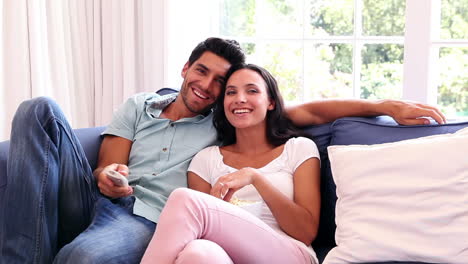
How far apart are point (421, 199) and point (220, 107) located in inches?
32.9

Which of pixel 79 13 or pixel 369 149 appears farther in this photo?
pixel 79 13

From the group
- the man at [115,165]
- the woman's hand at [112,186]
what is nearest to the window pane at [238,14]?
the man at [115,165]

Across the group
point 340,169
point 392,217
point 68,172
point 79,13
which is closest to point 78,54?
point 79,13

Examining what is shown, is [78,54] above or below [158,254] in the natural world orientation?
above

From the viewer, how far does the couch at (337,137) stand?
6.49 ft

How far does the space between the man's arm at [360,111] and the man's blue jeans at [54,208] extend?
2.14 feet

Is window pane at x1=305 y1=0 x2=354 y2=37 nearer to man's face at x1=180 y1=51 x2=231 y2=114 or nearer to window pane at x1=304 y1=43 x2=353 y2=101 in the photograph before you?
window pane at x1=304 y1=43 x2=353 y2=101

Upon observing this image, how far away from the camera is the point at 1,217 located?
1921mm

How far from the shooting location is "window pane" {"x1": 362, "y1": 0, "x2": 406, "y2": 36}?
3.05 meters

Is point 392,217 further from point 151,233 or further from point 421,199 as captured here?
point 151,233

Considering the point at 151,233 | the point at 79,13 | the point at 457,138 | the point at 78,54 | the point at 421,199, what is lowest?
the point at 151,233

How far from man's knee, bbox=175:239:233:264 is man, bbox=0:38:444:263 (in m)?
0.24

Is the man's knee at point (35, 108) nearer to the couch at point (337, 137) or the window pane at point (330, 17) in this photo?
the couch at point (337, 137)

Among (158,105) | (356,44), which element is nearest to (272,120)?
(158,105)
